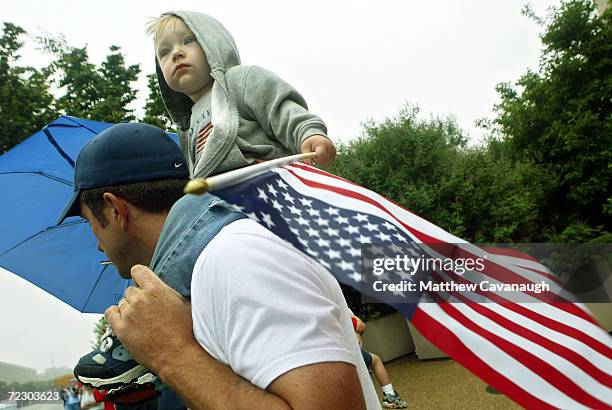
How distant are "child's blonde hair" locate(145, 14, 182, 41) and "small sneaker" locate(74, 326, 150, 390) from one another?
1.68 metres

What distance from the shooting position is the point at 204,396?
0.96m

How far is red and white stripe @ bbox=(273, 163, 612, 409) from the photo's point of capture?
1.14 m

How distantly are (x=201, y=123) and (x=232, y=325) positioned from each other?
67.6 inches

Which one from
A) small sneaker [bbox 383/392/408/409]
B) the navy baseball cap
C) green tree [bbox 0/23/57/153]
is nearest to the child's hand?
the navy baseball cap

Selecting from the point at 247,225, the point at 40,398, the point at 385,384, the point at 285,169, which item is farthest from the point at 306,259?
the point at 385,384

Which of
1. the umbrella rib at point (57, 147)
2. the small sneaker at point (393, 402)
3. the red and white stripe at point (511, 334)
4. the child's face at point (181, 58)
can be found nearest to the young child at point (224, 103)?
the child's face at point (181, 58)

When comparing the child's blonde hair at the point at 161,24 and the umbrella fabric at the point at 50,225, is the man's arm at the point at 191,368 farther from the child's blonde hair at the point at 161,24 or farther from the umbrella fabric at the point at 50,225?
the umbrella fabric at the point at 50,225

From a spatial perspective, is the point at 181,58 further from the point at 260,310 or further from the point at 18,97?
the point at 18,97

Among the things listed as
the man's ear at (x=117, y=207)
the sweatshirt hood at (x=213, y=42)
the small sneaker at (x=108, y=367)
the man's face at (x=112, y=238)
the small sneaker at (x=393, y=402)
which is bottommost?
the small sneaker at (x=393, y=402)

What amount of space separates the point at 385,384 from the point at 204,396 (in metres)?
6.53

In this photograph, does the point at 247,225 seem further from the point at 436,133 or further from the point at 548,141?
the point at 548,141

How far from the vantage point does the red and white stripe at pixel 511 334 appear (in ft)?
3.76

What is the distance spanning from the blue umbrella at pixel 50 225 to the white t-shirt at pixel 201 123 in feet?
6.01

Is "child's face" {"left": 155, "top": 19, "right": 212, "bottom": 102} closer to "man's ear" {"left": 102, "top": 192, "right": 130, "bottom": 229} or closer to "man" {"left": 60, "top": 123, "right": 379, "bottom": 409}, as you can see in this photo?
"man's ear" {"left": 102, "top": 192, "right": 130, "bottom": 229}
